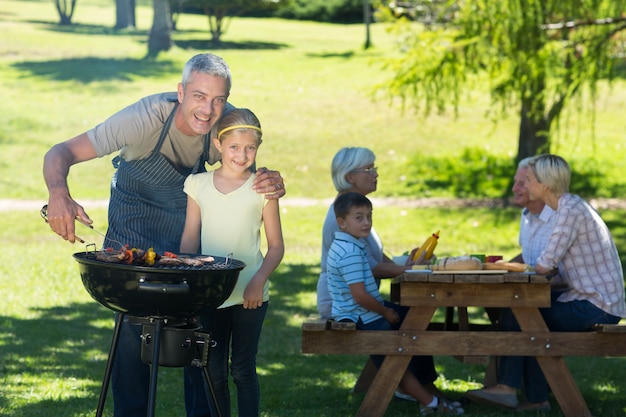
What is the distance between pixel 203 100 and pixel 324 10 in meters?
26.6

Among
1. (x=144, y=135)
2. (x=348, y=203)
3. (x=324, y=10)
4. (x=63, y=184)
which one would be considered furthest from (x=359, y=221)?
(x=324, y=10)

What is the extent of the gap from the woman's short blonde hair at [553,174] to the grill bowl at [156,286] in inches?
95.1

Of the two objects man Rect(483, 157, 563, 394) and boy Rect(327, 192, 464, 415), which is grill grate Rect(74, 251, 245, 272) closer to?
boy Rect(327, 192, 464, 415)

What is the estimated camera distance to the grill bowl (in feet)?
12.8

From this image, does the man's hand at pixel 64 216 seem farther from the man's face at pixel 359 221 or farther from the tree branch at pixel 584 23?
the tree branch at pixel 584 23

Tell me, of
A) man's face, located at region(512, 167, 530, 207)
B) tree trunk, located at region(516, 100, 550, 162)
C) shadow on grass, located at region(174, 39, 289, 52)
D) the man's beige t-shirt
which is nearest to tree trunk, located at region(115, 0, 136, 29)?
shadow on grass, located at region(174, 39, 289, 52)

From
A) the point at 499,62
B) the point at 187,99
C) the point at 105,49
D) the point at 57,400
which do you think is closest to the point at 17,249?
the point at 499,62

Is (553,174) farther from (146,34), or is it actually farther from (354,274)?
(146,34)

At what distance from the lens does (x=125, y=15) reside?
26.9 metres

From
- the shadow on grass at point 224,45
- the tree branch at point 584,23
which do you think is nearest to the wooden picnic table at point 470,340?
the tree branch at point 584,23

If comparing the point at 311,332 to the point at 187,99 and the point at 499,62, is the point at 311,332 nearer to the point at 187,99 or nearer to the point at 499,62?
the point at 187,99

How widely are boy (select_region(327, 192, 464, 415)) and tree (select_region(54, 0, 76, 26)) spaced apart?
74.2ft

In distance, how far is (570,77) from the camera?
37.7ft

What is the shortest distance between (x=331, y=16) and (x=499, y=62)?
62.7 ft
